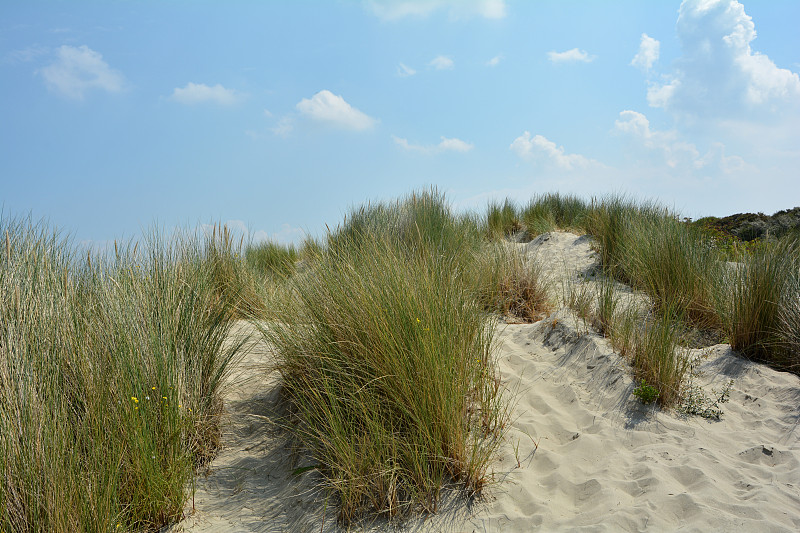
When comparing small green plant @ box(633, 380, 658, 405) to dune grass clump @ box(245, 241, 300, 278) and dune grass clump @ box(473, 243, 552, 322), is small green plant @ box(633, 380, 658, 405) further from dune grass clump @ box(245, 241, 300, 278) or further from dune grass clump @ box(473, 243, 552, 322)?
dune grass clump @ box(245, 241, 300, 278)

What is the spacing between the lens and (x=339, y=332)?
3359 millimetres

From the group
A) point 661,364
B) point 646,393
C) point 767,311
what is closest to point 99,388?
point 646,393

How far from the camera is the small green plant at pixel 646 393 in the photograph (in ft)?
12.3

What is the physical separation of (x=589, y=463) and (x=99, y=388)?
10.2 feet

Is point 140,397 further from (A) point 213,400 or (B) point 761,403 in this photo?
(B) point 761,403

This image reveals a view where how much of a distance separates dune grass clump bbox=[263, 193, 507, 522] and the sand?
0.54ft

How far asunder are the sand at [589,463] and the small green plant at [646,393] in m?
0.07

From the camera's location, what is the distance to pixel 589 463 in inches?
128

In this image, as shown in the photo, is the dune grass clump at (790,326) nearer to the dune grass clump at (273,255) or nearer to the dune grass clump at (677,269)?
the dune grass clump at (677,269)

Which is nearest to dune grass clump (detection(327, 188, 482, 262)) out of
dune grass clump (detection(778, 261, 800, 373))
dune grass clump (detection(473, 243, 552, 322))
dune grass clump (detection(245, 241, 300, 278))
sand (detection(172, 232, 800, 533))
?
dune grass clump (detection(473, 243, 552, 322))

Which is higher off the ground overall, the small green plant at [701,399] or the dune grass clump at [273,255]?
the dune grass clump at [273,255]

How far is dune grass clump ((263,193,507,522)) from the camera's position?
2.79m

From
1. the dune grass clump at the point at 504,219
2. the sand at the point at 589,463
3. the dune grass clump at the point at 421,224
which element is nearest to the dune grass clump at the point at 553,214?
the dune grass clump at the point at 504,219

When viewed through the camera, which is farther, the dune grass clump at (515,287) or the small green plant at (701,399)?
the dune grass clump at (515,287)
